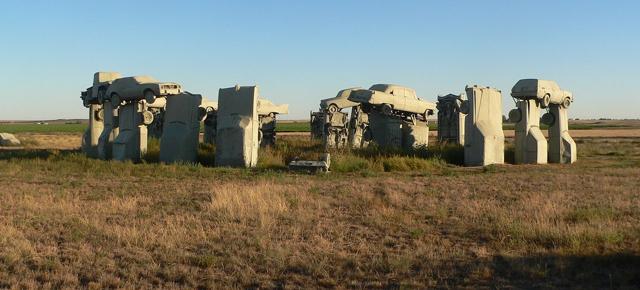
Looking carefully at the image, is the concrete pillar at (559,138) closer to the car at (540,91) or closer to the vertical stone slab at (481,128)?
the car at (540,91)

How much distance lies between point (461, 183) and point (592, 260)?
8795 millimetres

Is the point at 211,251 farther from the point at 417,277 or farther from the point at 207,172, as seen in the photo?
the point at 207,172

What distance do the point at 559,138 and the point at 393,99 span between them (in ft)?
22.8

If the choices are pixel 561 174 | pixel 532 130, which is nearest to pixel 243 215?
pixel 561 174

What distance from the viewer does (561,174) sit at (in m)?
18.6

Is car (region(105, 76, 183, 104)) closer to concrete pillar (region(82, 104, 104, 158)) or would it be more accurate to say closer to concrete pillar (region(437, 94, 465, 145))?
concrete pillar (region(82, 104, 104, 158))

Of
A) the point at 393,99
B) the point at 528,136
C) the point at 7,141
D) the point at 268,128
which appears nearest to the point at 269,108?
the point at 268,128

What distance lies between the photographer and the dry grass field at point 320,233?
678 centimetres

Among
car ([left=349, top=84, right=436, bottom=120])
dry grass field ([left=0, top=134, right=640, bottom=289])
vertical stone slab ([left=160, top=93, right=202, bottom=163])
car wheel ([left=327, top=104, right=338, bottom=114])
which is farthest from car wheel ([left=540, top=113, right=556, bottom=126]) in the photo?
vertical stone slab ([left=160, top=93, right=202, bottom=163])

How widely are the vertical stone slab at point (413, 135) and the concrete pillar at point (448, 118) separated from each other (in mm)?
1342

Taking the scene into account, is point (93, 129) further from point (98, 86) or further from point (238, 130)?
point (238, 130)

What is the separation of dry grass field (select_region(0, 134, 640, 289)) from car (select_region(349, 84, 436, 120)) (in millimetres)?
10326

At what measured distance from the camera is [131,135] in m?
23.0

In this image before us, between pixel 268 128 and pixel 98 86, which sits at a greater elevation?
pixel 98 86
